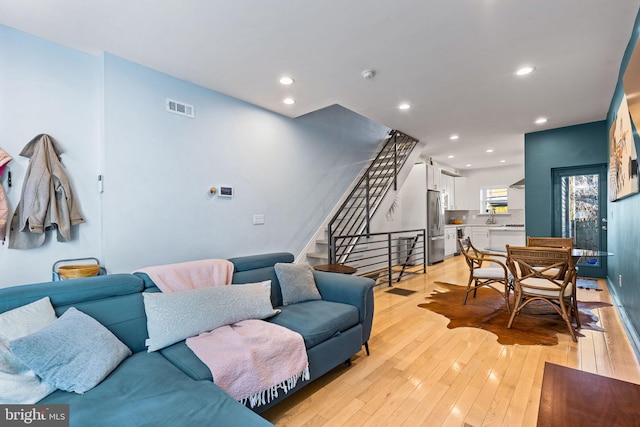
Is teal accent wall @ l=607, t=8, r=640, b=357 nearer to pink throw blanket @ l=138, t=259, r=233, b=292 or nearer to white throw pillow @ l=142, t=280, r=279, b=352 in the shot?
white throw pillow @ l=142, t=280, r=279, b=352

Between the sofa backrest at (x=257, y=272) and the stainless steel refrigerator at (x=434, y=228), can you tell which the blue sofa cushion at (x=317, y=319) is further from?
the stainless steel refrigerator at (x=434, y=228)

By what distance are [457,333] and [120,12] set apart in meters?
3.98

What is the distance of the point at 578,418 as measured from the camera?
75 cm

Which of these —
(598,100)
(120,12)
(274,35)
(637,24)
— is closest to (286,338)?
(274,35)

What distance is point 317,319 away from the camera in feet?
7.34

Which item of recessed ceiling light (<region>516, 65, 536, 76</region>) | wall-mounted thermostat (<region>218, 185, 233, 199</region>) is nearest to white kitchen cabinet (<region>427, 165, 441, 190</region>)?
recessed ceiling light (<region>516, 65, 536, 76</region>)

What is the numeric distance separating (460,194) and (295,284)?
8.23 meters

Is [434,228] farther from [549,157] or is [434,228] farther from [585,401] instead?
[585,401]

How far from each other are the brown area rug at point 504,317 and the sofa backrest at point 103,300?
2906mm

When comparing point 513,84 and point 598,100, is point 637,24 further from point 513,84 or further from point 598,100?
point 598,100

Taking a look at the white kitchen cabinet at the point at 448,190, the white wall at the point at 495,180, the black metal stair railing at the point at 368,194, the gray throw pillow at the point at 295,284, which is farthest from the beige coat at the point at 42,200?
the white wall at the point at 495,180

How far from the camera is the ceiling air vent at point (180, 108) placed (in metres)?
3.09

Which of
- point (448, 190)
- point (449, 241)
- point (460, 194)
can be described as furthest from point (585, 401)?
point (460, 194)

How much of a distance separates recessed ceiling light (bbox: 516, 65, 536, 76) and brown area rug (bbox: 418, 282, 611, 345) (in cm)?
268
